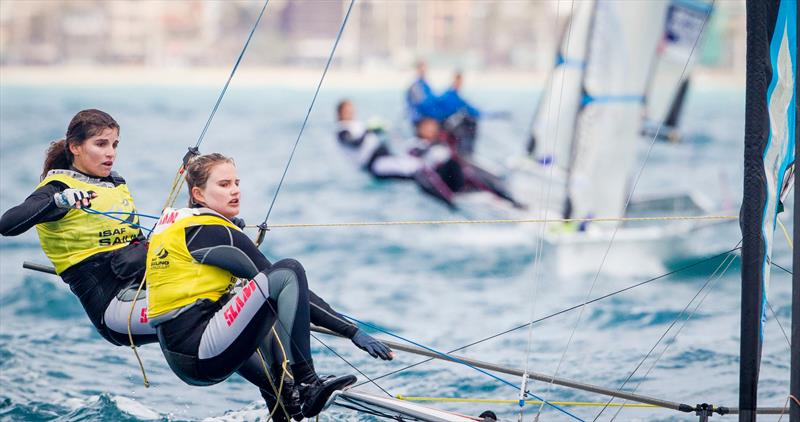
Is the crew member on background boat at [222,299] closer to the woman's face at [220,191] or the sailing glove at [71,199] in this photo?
the woman's face at [220,191]

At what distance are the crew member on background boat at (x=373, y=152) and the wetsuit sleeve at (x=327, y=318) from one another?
30.5 ft

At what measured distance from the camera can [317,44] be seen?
7494 cm

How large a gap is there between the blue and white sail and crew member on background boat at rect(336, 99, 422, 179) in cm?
287

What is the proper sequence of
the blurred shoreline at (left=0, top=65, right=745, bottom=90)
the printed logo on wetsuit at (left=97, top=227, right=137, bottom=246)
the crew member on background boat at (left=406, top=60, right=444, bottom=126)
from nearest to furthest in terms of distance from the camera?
the printed logo on wetsuit at (left=97, top=227, right=137, bottom=246), the crew member on background boat at (left=406, top=60, right=444, bottom=126), the blurred shoreline at (left=0, top=65, right=745, bottom=90)

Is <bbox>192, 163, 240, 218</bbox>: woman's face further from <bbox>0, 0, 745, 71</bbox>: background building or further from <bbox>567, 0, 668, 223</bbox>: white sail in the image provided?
<bbox>0, 0, 745, 71</bbox>: background building

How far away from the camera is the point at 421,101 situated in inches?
476

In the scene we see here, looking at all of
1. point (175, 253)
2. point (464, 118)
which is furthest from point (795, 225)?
point (464, 118)

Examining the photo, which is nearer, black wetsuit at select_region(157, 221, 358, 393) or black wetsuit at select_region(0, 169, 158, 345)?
black wetsuit at select_region(157, 221, 358, 393)

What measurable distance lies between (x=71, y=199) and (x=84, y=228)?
229 millimetres

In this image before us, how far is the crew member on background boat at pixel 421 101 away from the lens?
476 inches

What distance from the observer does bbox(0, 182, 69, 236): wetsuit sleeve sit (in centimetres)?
289

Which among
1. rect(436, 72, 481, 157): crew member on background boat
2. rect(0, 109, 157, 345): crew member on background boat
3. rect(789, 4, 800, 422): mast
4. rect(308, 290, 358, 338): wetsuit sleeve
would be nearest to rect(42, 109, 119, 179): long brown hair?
rect(0, 109, 157, 345): crew member on background boat

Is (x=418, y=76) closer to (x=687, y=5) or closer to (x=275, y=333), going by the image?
(x=687, y=5)

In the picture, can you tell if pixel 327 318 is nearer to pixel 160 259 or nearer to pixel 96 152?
pixel 160 259
